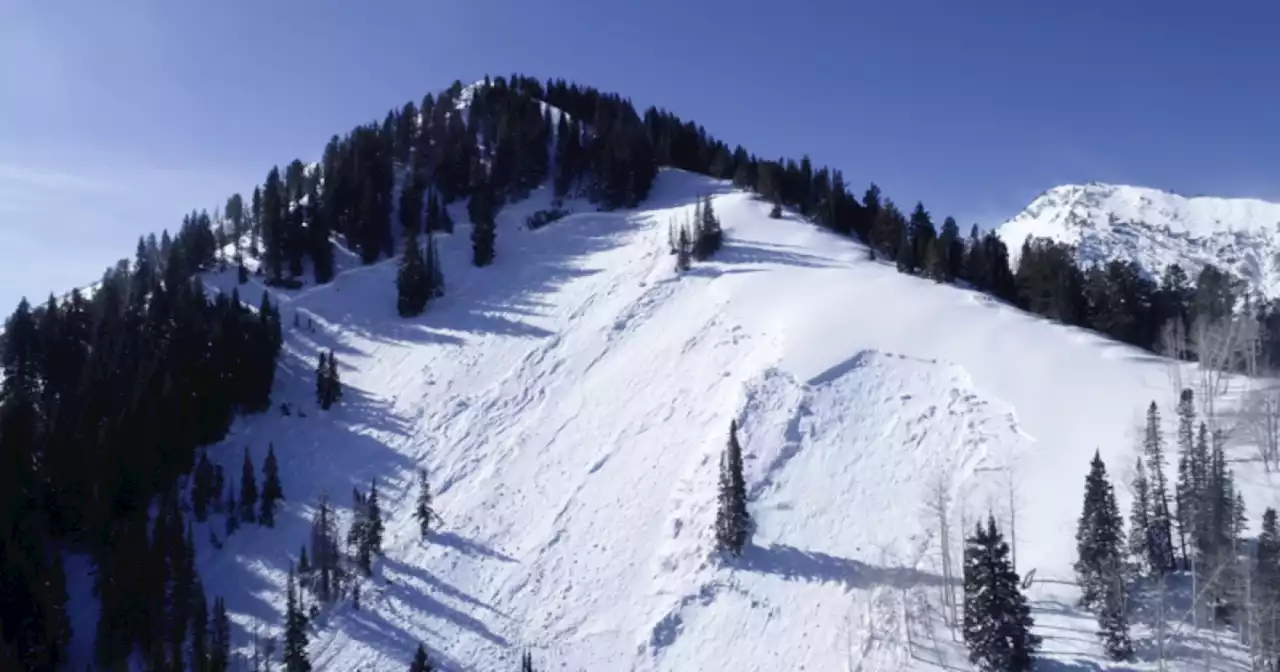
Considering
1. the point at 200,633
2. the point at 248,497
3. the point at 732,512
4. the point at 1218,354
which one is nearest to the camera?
the point at 732,512

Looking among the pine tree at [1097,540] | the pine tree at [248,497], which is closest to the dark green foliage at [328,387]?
the pine tree at [248,497]

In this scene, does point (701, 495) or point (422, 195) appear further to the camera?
point (422, 195)

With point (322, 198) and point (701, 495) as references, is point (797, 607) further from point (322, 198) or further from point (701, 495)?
point (322, 198)

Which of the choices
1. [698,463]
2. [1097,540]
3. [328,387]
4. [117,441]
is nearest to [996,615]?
[1097,540]

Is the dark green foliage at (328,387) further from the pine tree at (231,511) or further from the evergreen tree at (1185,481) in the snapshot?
the evergreen tree at (1185,481)

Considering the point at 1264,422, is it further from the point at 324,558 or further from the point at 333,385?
the point at 333,385

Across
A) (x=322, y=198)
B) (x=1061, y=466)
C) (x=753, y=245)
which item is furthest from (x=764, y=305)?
(x=322, y=198)

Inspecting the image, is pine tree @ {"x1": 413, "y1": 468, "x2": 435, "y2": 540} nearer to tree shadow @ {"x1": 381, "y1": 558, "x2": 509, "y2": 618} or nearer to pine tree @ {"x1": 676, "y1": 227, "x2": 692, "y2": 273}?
tree shadow @ {"x1": 381, "y1": 558, "x2": 509, "y2": 618}
